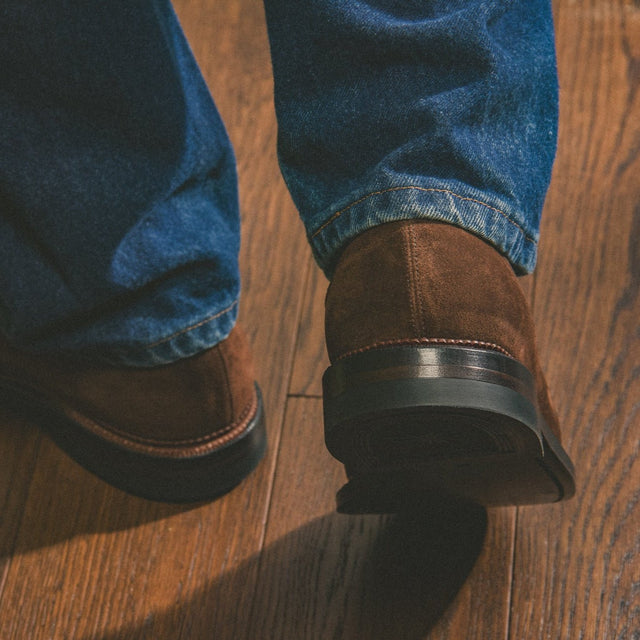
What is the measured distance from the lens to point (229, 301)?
0.68m

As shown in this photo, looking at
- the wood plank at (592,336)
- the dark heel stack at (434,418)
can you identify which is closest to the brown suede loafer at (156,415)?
the dark heel stack at (434,418)

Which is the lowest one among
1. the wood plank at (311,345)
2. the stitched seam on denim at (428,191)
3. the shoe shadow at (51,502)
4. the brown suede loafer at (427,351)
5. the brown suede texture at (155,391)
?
the wood plank at (311,345)

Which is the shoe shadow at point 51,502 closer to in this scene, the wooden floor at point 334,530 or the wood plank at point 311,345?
the wooden floor at point 334,530

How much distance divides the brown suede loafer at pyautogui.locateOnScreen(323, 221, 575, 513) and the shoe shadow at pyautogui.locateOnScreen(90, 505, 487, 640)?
0.22m

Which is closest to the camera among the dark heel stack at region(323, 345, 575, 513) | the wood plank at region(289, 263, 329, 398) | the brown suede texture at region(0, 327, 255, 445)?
the dark heel stack at region(323, 345, 575, 513)

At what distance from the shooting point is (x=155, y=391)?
708 mm

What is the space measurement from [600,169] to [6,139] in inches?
26.7

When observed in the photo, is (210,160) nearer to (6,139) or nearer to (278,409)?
(6,139)

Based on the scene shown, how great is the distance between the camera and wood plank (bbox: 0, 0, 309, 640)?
0.74 meters

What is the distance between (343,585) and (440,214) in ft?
1.34

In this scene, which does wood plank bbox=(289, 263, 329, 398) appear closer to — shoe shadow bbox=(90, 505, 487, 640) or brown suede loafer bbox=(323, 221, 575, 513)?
shoe shadow bbox=(90, 505, 487, 640)

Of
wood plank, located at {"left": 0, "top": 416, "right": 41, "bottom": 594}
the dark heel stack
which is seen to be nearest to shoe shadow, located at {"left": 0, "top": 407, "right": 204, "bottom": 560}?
wood plank, located at {"left": 0, "top": 416, "right": 41, "bottom": 594}

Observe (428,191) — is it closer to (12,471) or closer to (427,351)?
(427,351)

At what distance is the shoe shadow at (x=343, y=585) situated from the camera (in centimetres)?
72
